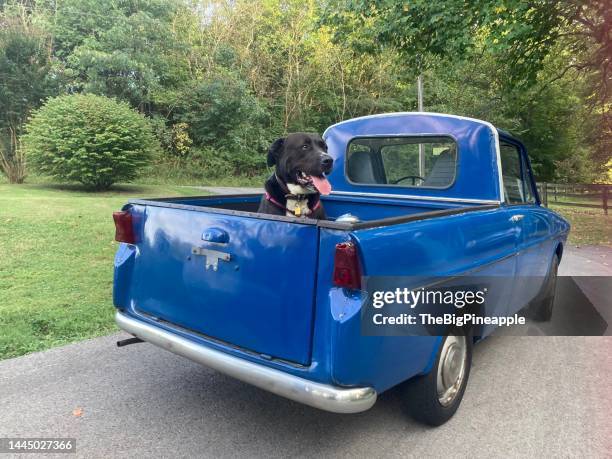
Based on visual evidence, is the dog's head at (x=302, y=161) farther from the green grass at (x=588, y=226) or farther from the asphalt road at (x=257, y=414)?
the green grass at (x=588, y=226)

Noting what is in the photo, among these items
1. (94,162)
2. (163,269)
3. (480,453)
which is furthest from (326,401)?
(94,162)

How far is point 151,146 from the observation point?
18.3m

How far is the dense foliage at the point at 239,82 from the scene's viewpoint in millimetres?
22234

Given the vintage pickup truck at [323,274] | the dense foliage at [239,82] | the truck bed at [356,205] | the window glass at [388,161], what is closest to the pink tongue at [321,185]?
the truck bed at [356,205]

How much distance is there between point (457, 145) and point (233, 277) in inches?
94.0

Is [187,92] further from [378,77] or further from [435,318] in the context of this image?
[435,318]

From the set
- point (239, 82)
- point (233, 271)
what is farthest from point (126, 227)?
point (239, 82)

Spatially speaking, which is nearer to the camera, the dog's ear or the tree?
the dog's ear

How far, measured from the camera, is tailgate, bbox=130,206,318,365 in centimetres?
249

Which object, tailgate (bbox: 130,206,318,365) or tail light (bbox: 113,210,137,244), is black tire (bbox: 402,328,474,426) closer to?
tailgate (bbox: 130,206,318,365)

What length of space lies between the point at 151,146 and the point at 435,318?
17.2m

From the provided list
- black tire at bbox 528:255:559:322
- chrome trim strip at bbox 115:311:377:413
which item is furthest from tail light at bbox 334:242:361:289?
black tire at bbox 528:255:559:322

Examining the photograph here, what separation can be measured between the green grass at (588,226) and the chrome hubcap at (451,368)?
9.75 m

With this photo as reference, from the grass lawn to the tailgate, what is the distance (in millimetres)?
1946
